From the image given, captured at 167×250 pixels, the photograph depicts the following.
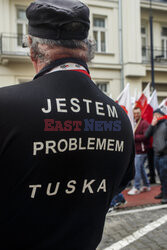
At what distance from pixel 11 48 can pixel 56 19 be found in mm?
13842

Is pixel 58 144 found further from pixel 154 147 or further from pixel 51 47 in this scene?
pixel 154 147

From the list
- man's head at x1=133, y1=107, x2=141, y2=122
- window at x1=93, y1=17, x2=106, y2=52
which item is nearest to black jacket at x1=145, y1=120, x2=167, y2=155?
man's head at x1=133, y1=107, x2=141, y2=122

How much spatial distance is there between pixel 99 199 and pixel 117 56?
15.6m

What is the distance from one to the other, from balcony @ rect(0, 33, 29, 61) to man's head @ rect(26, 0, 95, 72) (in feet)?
42.8

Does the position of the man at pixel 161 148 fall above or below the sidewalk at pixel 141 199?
above

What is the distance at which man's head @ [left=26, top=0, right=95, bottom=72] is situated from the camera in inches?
45.1

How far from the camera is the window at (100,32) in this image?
640 inches

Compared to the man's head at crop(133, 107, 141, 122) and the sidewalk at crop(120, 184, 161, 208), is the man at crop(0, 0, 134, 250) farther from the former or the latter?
the man's head at crop(133, 107, 141, 122)

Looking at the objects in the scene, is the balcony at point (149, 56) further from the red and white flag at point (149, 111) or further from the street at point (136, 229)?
the street at point (136, 229)

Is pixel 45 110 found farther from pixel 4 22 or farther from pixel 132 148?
pixel 4 22

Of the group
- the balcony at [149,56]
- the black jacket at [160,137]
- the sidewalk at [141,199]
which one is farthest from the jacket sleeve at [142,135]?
the balcony at [149,56]

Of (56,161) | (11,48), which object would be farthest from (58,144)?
(11,48)

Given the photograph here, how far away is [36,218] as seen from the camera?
105cm

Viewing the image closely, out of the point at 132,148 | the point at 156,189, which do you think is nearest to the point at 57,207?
the point at 132,148
